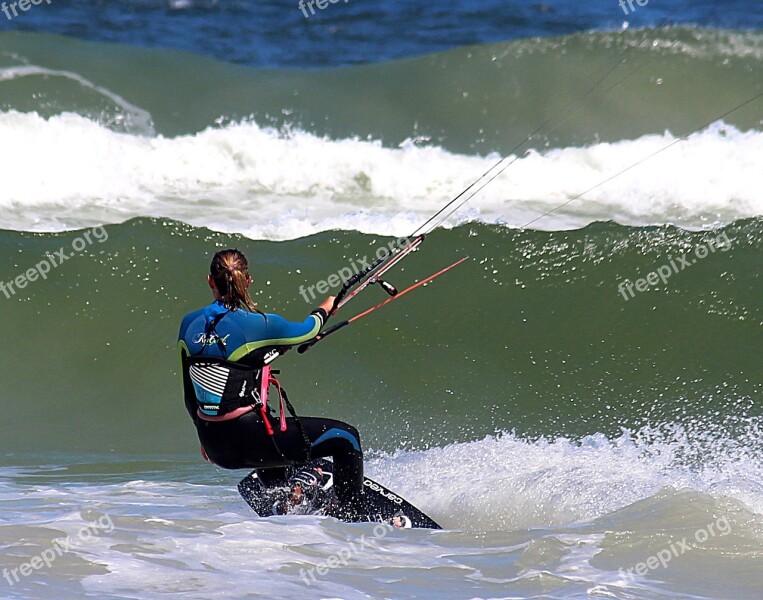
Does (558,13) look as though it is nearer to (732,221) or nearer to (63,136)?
(732,221)

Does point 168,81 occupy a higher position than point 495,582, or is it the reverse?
point 168,81

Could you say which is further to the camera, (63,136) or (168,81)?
(168,81)

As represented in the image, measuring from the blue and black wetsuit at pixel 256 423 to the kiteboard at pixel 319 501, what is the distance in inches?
3.2

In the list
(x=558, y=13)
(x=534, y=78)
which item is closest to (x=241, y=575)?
(x=534, y=78)

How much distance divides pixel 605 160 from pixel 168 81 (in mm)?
5587

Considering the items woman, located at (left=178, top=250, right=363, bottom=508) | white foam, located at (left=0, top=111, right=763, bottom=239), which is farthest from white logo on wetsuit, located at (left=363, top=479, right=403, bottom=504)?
white foam, located at (left=0, top=111, right=763, bottom=239)

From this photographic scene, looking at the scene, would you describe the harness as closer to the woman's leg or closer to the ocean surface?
the woman's leg

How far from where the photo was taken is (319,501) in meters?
4.90

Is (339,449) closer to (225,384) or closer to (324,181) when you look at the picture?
(225,384)

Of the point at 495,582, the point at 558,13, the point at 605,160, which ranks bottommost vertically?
the point at 495,582

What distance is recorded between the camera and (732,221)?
981 centimetres

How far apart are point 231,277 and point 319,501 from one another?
3.82 ft

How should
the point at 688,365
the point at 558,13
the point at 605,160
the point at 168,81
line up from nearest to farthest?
the point at 688,365, the point at 605,160, the point at 168,81, the point at 558,13

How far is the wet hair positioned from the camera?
4.55 m
